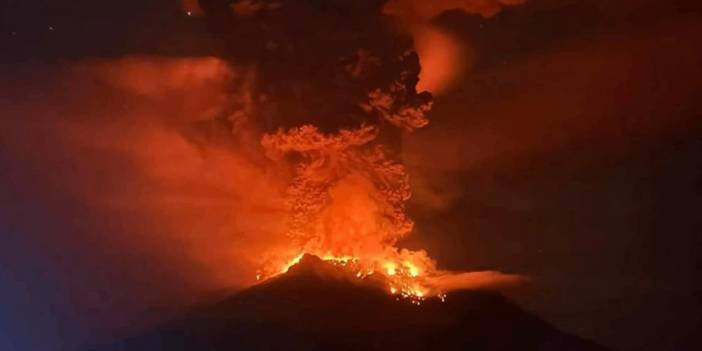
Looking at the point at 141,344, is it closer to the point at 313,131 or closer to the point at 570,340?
the point at 313,131

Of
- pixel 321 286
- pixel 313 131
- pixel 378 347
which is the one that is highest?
pixel 313 131

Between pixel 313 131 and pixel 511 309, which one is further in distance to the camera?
pixel 511 309

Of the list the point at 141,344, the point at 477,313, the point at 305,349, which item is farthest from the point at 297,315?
the point at 477,313

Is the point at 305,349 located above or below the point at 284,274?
below

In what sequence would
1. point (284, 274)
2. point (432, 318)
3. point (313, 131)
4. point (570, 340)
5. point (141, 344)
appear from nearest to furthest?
point (313, 131) < point (284, 274) < point (141, 344) < point (432, 318) < point (570, 340)

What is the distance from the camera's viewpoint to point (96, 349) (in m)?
24.4

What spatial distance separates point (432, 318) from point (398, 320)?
Answer: 7.93 ft

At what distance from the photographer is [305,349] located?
2381 cm

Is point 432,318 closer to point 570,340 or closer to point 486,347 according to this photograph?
point 486,347

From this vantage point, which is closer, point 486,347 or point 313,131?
point 313,131

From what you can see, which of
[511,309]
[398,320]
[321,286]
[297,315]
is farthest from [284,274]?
[511,309]

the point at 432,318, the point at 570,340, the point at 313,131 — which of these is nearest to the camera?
the point at 313,131

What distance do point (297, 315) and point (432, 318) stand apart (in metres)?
5.01

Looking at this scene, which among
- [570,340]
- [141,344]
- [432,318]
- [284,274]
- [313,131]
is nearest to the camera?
[313,131]
